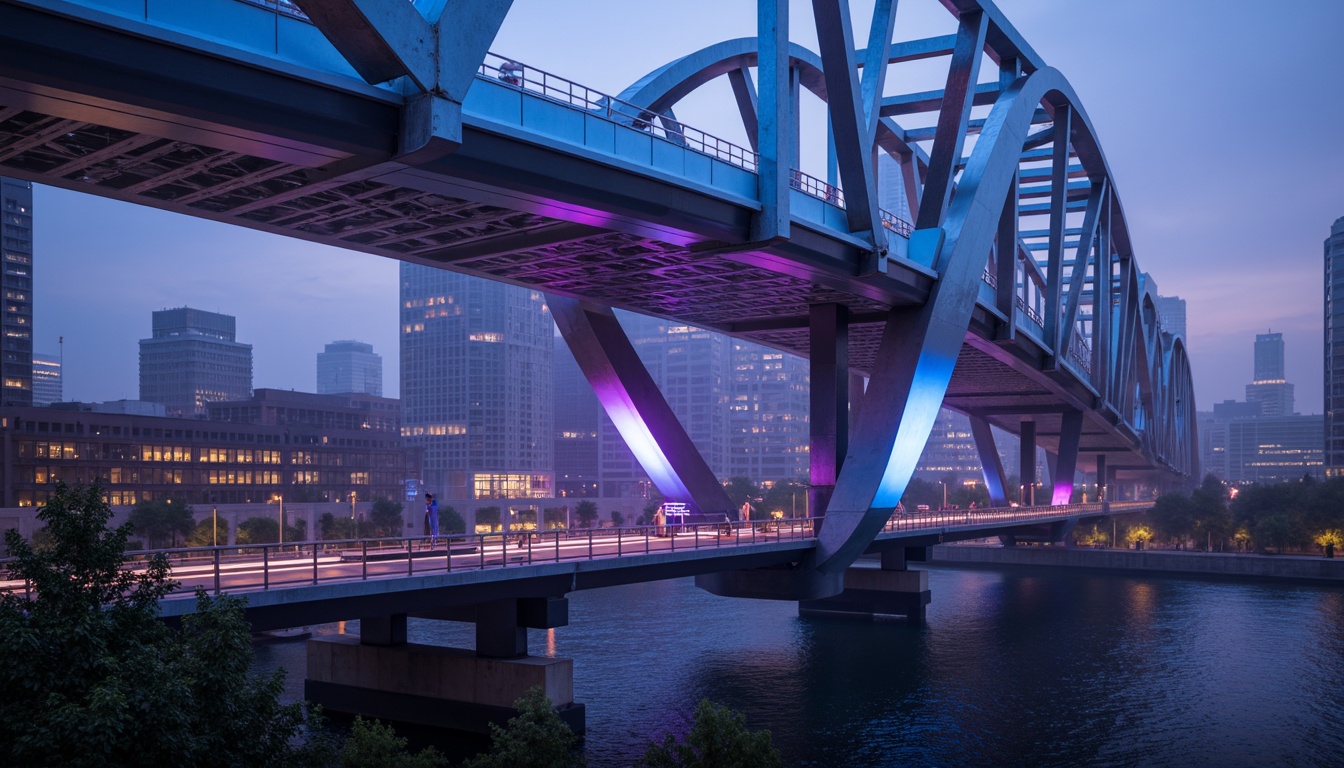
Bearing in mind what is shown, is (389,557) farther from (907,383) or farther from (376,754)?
(907,383)

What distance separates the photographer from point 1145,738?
110 feet

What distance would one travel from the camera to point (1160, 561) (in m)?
92.8

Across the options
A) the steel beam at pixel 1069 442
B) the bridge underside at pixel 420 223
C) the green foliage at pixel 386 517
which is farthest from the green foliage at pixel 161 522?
the steel beam at pixel 1069 442

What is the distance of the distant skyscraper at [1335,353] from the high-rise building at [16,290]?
153m

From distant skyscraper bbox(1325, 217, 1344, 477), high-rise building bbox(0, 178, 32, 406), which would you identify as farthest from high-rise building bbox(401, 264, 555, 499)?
distant skyscraper bbox(1325, 217, 1344, 477)

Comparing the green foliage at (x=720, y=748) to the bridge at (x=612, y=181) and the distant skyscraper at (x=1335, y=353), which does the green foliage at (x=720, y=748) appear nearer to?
the bridge at (x=612, y=181)

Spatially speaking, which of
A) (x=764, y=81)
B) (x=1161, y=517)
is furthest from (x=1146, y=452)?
(x=764, y=81)

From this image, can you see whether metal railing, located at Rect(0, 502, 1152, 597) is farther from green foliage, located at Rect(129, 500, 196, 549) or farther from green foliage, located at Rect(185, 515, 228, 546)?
green foliage, located at Rect(129, 500, 196, 549)

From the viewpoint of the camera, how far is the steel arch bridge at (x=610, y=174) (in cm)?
1770

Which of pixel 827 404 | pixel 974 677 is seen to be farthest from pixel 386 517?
pixel 974 677

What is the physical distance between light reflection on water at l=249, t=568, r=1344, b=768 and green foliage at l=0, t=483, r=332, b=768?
14446mm

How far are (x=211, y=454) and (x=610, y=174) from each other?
337 feet

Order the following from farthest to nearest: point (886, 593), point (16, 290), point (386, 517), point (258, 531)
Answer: point (16, 290), point (386, 517), point (258, 531), point (886, 593)

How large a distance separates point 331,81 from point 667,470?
27.8 meters
